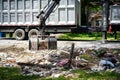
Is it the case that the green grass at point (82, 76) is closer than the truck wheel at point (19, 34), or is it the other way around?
the green grass at point (82, 76)

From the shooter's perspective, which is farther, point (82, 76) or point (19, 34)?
point (19, 34)

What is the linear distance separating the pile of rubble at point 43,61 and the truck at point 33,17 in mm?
5585

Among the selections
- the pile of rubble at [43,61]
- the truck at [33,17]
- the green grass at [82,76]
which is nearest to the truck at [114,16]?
the truck at [33,17]

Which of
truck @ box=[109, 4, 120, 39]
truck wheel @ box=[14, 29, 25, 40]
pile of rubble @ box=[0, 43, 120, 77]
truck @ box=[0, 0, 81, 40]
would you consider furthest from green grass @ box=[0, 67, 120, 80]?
truck wheel @ box=[14, 29, 25, 40]

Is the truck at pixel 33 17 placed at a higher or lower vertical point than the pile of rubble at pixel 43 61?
higher

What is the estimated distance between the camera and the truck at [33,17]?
22.7m

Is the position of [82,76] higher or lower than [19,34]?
lower

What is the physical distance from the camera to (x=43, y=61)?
44.3ft

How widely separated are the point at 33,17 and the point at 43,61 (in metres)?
10.6

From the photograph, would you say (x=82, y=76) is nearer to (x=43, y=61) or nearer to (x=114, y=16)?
(x=43, y=61)

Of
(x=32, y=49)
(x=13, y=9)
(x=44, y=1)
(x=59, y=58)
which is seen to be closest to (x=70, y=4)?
(x=44, y=1)

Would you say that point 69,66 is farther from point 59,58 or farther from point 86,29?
point 86,29

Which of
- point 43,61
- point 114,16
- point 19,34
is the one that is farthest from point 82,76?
point 19,34

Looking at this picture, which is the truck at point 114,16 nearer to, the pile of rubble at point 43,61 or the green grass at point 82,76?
the pile of rubble at point 43,61
